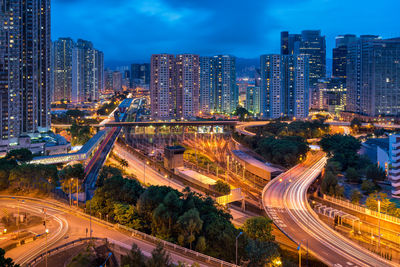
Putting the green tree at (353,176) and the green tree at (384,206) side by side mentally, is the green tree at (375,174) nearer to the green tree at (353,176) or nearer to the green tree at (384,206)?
the green tree at (353,176)

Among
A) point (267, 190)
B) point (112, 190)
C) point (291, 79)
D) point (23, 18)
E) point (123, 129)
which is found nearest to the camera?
point (112, 190)

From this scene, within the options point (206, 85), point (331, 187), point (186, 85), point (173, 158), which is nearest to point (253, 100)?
point (206, 85)

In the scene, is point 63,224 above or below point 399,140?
below

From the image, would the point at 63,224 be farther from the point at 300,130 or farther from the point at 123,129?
the point at 123,129

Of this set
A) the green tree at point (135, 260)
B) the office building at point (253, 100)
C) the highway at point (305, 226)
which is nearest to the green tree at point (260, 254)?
the highway at point (305, 226)

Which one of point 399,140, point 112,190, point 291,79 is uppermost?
point 291,79

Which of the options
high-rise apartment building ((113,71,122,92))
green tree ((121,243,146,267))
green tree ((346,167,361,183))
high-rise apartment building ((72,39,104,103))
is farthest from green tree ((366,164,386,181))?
high-rise apartment building ((113,71,122,92))

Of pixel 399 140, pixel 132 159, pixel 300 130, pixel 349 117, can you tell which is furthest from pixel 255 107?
pixel 399 140
